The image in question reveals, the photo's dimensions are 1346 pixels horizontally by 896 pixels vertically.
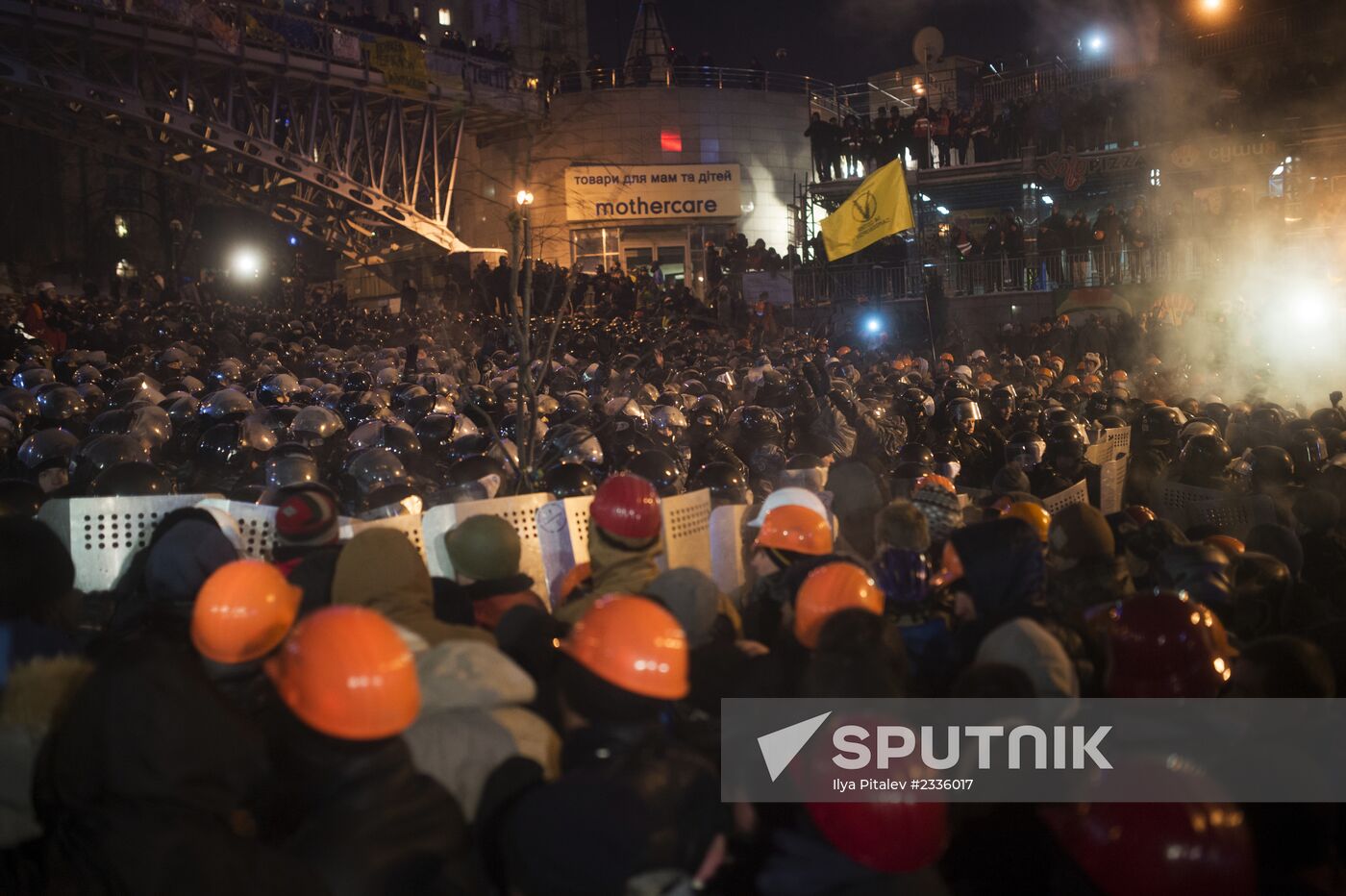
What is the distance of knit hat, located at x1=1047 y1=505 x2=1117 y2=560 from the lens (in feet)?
15.2

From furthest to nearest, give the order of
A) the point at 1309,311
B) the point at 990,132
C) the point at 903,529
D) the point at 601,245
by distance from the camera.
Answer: the point at 601,245
the point at 990,132
the point at 1309,311
the point at 903,529

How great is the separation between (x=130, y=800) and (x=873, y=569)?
2.98 m

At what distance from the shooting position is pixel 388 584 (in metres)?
3.91

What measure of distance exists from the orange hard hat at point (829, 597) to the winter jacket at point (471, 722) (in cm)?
108

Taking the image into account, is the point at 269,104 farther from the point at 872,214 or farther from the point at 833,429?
the point at 833,429

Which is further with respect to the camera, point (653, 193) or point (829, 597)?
point (653, 193)

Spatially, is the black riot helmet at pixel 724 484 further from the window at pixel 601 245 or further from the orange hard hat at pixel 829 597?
the window at pixel 601 245

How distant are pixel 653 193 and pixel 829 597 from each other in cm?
2959

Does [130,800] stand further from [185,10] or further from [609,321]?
[185,10]

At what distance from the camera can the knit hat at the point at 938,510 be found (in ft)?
18.1

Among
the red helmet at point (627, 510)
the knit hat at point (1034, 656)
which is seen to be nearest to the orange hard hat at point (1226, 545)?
the knit hat at point (1034, 656)

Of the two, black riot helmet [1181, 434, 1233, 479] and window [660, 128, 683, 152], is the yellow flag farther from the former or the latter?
window [660, 128, 683, 152]

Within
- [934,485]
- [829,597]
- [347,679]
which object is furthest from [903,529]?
[347,679]

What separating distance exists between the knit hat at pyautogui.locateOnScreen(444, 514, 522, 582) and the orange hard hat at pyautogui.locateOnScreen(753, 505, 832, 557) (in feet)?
4.02
